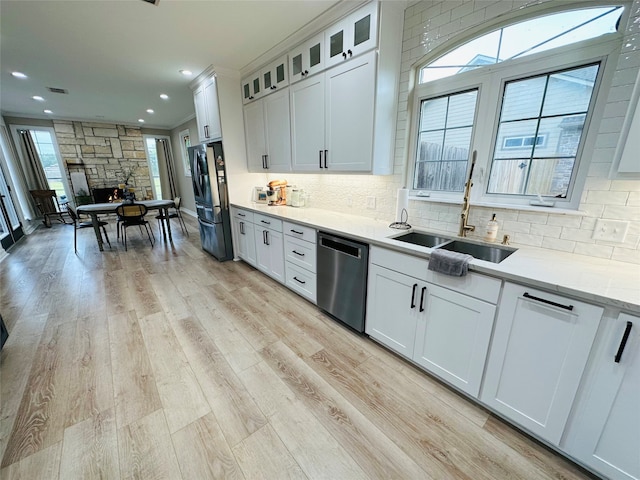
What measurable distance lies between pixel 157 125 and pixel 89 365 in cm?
768

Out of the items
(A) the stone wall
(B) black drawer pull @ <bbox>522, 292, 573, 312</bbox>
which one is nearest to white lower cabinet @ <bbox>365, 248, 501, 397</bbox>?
(B) black drawer pull @ <bbox>522, 292, 573, 312</bbox>

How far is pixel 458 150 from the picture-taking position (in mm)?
1909

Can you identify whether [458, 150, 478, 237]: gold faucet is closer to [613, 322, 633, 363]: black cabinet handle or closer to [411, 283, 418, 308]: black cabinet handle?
[411, 283, 418, 308]: black cabinet handle

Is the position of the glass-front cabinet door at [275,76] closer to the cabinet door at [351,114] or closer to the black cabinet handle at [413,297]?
the cabinet door at [351,114]

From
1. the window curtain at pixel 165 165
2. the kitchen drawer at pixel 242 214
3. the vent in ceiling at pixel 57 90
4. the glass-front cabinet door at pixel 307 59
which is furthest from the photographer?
the window curtain at pixel 165 165

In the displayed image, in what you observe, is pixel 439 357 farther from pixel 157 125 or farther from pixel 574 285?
pixel 157 125

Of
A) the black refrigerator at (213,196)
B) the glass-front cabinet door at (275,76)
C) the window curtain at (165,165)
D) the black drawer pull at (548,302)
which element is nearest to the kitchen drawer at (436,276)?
the black drawer pull at (548,302)

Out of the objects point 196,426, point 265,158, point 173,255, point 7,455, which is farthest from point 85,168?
point 196,426

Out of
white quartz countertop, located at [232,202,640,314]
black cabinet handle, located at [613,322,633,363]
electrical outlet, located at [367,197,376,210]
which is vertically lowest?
black cabinet handle, located at [613,322,633,363]

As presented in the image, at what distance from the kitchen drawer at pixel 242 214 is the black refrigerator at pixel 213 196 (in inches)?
4.1

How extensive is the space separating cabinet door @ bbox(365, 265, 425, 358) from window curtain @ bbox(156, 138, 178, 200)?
8.14 m

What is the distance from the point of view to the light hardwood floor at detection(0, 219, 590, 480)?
120 cm

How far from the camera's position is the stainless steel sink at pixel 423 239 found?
6.24ft

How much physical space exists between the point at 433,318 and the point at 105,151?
9123 millimetres
